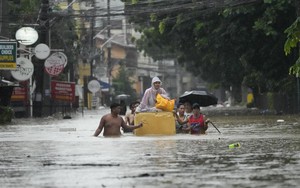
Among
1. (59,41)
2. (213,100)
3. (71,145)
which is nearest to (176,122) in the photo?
(71,145)

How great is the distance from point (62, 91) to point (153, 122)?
2646cm

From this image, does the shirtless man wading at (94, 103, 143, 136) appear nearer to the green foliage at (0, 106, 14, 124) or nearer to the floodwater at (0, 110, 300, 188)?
the floodwater at (0, 110, 300, 188)

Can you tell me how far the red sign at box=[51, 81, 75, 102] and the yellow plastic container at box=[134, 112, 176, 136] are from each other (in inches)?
1013

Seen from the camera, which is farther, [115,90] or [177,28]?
[115,90]

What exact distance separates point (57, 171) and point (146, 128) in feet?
30.2

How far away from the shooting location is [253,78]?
161ft

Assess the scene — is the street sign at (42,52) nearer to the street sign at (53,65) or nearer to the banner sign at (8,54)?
the street sign at (53,65)

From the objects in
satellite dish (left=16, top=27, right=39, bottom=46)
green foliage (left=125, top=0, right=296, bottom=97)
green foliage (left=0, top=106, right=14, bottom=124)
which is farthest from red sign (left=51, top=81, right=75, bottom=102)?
green foliage (left=0, top=106, right=14, bottom=124)

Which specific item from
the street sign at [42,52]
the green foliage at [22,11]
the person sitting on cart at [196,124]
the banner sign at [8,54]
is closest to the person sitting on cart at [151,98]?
the person sitting on cart at [196,124]

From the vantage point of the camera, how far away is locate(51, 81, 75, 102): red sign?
4471cm

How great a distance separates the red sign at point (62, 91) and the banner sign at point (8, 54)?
13.5 metres

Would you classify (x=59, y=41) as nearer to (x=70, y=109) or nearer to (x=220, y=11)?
(x=70, y=109)

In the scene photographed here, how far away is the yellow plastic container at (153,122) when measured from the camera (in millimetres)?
19156

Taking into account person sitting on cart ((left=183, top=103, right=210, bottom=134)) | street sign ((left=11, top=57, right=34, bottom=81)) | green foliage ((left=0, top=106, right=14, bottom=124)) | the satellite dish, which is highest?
the satellite dish
